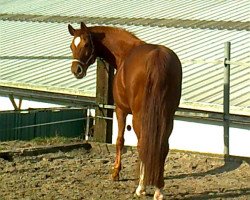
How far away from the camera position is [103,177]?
8.01m

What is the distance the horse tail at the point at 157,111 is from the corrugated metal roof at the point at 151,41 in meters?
2.72

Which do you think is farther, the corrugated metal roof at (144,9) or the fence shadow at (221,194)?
the corrugated metal roof at (144,9)

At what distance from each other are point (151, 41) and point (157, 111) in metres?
9.40

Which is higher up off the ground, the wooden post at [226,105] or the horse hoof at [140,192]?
the wooden post at [226,105]

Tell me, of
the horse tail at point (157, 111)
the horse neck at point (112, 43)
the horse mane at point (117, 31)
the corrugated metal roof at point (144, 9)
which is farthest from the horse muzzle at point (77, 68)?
the corrugated metal roof at point (144, 9)

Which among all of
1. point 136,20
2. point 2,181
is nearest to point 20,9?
point 136,20

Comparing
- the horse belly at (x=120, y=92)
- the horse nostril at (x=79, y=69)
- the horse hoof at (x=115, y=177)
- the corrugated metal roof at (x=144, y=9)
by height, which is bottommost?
the horse hoof at (x=115, y=177)

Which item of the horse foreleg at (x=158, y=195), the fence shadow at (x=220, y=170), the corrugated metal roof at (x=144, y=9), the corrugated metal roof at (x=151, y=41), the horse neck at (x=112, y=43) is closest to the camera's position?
the horse foreleg at (x=158, y=195)

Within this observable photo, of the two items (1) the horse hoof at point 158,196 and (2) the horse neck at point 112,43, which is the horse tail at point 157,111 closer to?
(1) the horse hoof at point 158,196

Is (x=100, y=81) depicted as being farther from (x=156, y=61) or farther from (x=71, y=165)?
(x=156, y=61)

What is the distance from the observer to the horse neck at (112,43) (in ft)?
26.0

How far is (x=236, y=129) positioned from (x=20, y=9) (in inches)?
558

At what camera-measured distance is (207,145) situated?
12016 mm

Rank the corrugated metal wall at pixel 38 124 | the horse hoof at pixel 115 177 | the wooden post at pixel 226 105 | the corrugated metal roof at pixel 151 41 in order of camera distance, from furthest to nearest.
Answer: the corrugated metal roof at pixel 151 41
the corrugated metal wall at pixel 38 124
the wooden post at pixel 226 105
the horse hoof at pixel 115 177
